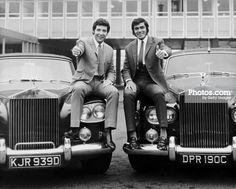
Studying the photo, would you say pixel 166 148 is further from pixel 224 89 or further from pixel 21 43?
pixel 21 43

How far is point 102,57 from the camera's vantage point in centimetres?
581

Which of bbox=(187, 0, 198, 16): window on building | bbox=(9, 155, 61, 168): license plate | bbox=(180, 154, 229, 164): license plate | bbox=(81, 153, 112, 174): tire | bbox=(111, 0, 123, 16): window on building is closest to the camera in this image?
bbox=(9, 155, 61, 168): license plate

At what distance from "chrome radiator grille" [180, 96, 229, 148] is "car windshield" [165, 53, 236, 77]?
3.92ft

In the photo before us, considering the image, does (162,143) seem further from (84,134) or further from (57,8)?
(57,8)

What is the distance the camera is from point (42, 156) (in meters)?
4.65

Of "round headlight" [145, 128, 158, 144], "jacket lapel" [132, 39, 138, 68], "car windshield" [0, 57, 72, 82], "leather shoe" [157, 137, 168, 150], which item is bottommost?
"leather shoe" [157, 137, 168, 150]

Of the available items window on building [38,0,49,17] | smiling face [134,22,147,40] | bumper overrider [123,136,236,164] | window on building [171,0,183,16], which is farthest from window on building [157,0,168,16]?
bumper overrider [123,136,236,164]

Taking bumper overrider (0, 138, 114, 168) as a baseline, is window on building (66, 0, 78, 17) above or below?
above

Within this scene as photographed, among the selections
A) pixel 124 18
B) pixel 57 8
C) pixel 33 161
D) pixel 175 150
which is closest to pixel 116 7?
pixel 124 18

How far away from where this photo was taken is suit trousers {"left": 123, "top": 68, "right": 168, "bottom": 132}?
5027mm

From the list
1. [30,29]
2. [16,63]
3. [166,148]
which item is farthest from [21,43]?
[166,148]

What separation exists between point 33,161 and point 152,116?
1585 millimetres

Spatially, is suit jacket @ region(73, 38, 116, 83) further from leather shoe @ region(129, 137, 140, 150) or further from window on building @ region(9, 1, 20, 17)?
window on building @ region(9, 1, 20, 17)

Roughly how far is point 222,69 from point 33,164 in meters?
3.17
